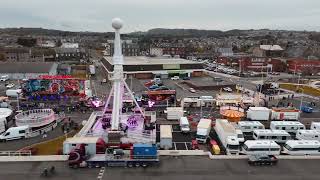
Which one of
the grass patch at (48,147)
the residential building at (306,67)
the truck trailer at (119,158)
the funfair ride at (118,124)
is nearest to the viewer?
the truck trailer at (119,158)

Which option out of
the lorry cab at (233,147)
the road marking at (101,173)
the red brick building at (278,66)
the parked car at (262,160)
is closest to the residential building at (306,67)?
the red brick building at (278,66)

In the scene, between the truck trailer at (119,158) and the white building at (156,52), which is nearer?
the truck trailer at (119,158)

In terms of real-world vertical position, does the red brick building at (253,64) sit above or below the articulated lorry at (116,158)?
above

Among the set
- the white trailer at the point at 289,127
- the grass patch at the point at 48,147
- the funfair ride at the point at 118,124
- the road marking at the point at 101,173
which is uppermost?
the funfair ride at the point at 118,124

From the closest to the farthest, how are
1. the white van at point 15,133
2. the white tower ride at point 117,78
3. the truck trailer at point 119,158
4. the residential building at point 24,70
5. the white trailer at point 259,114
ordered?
1. the truck trailer at point 119,158
2. the white tower ride at point 117,78
3. the white van at point 15,133
4. the white trailer at point 259,114
5. the residential building at point 24,70

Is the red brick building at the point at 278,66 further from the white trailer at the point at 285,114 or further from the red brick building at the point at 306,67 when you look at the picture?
the white trailer at the point at 285,114

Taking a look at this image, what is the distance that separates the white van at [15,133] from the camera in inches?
1042

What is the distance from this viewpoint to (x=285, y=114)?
33.1m

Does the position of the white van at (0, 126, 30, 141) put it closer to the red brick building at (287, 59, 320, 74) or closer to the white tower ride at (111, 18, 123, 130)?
the white tower ride at (111, 18, 123, 130)

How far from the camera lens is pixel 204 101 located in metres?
38.7

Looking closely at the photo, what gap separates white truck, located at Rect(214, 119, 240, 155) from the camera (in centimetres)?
2306

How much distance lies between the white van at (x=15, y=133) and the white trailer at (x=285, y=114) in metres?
23.9

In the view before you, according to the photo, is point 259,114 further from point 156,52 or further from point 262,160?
point 156,52

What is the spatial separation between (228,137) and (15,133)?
17300mm
